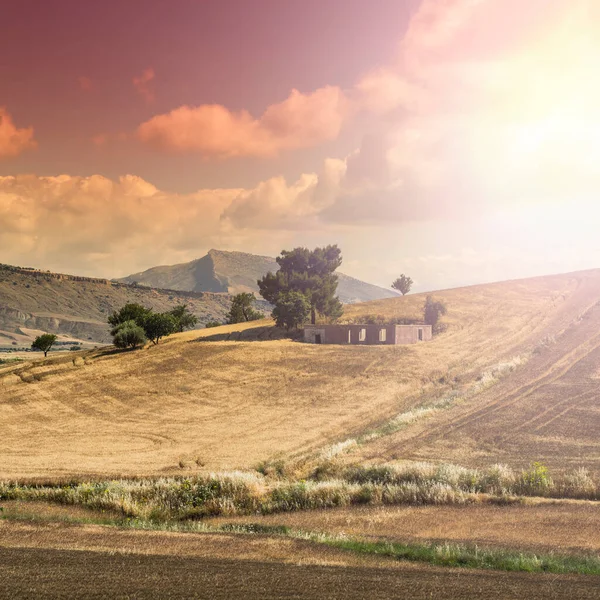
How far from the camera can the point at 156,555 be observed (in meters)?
10.6

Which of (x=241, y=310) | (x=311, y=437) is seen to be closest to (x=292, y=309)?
(x=241, y=310)

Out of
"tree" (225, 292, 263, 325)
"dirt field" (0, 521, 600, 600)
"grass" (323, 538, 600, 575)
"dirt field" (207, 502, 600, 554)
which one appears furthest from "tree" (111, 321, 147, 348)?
"grass" (323, 538, 600, 575)

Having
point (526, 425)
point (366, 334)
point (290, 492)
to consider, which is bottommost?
point (290, 492)

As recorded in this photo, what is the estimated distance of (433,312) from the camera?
2842 inches

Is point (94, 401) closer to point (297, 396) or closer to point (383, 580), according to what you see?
point (297, 396)

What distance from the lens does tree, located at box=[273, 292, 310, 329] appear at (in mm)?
72125

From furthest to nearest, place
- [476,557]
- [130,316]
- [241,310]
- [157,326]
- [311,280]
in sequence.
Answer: [241,310] < [311,280] < [130,316] < [157,326] < [476,557]

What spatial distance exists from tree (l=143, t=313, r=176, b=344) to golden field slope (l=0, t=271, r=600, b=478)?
4.83ft

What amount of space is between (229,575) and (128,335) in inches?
2332

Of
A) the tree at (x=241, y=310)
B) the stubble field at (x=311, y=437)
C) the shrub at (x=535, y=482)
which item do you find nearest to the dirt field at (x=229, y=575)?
the stubble field at (x=311, y=437)

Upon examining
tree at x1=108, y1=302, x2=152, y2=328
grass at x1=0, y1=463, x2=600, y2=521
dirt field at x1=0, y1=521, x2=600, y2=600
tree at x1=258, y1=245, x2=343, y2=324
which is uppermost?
tree at x1=258, y1=245, x2=343, y2=324

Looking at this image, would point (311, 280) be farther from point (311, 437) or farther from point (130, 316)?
point (311, 437)

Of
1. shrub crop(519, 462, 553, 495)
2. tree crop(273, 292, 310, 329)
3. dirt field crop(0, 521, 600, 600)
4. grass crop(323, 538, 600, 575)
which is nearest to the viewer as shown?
dirt field crop(0, 521, 600, 600)

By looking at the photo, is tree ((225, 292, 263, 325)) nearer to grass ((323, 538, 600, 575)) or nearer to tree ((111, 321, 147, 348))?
tree ((111, 321, 147, 348))
